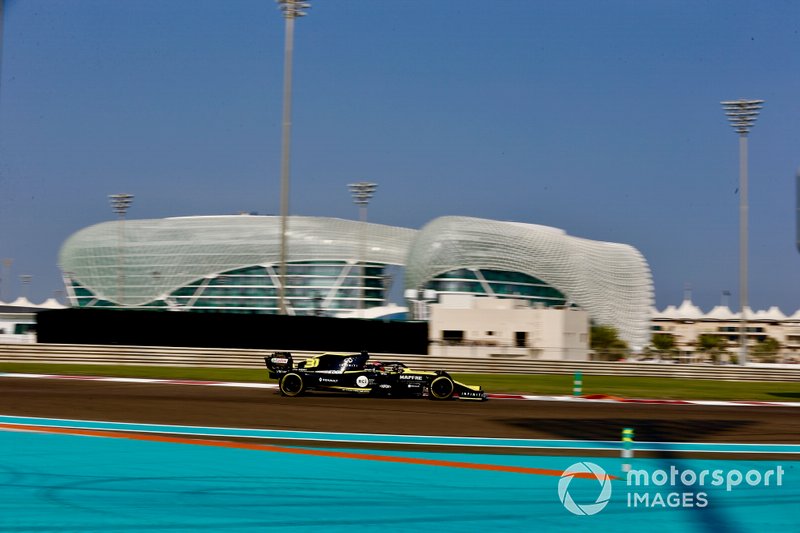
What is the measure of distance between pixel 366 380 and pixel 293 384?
5.95ft

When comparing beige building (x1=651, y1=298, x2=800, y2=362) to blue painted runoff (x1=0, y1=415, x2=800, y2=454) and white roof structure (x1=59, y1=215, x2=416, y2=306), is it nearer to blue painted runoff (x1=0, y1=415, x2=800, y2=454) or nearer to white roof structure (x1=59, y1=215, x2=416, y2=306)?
white roof structure (x1=59, y1=215, x2=416, y2=306)

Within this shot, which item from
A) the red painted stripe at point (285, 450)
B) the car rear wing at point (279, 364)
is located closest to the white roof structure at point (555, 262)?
the car rear wing at point (279, 364)

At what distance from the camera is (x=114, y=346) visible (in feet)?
119

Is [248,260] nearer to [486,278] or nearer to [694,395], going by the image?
[486,278]

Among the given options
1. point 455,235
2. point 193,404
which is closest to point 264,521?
point 193,404

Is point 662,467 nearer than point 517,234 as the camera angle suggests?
Yes

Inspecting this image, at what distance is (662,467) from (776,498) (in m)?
1.89

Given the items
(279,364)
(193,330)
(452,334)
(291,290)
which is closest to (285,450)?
(279,364)

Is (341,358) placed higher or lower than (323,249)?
lower

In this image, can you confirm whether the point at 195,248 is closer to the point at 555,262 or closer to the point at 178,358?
the point at 555,262

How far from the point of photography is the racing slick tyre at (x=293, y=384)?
21.0 m

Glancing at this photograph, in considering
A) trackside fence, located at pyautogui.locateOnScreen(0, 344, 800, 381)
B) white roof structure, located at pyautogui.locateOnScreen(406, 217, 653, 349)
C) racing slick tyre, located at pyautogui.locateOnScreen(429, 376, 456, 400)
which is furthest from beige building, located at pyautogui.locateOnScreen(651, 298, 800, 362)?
racing slick tyre, located at pyautogui.locateOnScreen(429, 376, 456, 400)

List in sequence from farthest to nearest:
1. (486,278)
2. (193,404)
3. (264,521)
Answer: (486,278), (193,404), (264,521)

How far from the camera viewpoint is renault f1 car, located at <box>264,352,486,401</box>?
817 inches
